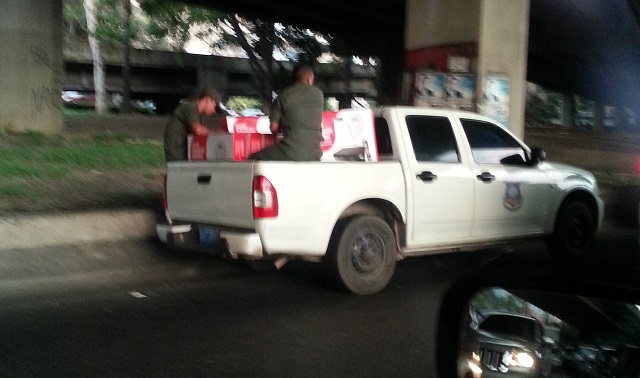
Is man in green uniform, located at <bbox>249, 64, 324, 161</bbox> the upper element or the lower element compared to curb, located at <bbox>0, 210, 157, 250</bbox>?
upper

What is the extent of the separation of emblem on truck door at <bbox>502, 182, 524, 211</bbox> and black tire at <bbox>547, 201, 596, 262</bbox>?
31.3 inches

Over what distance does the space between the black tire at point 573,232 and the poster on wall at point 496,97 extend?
4784 mm

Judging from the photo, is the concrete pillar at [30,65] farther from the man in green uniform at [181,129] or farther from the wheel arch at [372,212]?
the wheel arch at [372,212]

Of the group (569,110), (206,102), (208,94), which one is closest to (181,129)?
(206,102)

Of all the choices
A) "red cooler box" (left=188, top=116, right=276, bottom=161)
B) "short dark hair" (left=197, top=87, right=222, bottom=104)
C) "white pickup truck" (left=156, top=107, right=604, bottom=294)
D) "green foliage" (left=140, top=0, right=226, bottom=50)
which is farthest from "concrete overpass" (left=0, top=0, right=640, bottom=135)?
"red cooler box" (left=188, top=116, right=276, bottom=161)

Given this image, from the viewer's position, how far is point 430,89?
14578 millimetres

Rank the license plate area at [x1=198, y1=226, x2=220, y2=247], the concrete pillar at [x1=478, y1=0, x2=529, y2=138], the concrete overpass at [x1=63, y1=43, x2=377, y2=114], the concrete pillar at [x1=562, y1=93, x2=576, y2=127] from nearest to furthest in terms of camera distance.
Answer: the license plate area at [x1=198, y1=226, x2=220, y2=247] → the concrete pillar at [x1=478, y1=0, x2=529, y2=138] → the concrete overpass at [x1=63, y1=43, x2=377, y2=114] → the concrete pillar at [x1=562, y1=93, x2=576, y2=127]

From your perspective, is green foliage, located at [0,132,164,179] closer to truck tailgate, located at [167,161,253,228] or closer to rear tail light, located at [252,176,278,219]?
truck tailgate, located at [167,161,253,228]

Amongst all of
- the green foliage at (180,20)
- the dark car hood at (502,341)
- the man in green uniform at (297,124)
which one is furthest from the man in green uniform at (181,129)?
the green foliage at (180,20)

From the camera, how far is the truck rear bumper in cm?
661

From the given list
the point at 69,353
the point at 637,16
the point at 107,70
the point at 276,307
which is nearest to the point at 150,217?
the point at 276,307

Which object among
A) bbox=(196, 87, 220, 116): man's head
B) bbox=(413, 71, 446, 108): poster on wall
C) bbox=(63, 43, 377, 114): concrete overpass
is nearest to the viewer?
bbox=(196, 87, 220, 116): man's head

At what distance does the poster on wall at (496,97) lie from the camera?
13859 mm

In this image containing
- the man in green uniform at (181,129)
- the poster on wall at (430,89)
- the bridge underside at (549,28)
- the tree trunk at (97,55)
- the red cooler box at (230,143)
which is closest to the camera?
the red cooler box at (230,143)
